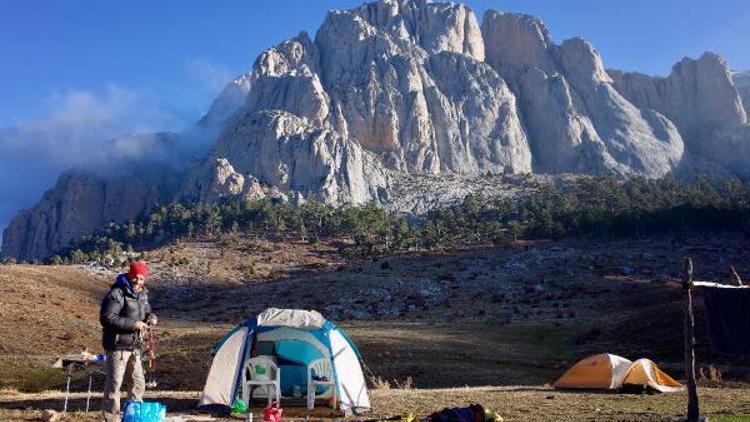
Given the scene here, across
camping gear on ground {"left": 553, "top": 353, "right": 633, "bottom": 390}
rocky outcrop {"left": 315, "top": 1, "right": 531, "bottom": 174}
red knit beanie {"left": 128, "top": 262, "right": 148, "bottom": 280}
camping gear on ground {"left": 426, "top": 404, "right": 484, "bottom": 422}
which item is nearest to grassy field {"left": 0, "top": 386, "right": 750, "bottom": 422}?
camping gear on ground {"left": 553, "top": 353, "right": 633, "bottom": 390}

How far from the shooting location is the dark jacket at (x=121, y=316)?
11.1m

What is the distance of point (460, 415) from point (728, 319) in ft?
22.9

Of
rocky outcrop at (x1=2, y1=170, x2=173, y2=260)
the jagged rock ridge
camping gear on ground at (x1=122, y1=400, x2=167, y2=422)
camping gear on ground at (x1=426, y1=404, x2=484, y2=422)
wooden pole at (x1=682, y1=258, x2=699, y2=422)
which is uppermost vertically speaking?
the jagged rock ridge

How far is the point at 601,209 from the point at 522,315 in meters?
50.8

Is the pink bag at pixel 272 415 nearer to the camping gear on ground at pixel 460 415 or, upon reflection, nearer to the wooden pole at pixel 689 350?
the camping gear on ground at pixel 460 415

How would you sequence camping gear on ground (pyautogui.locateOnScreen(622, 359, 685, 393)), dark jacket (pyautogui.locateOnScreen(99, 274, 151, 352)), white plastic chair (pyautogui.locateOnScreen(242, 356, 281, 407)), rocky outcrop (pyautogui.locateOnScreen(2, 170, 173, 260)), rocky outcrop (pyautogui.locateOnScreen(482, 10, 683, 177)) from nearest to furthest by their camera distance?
1. dark jacket (pyautogui.locateOnScreen(99, 274, 151, 352))
2. white plastic chair (pyautogui.locateOnScreen(242, 356, 281, 407))
3. camping gear on ground (pyautogui.locateOnScreen(622, 359, 685, 393))
4. rocky outcrop (pyautogui.locateOnScreen(2, 170, 173, 260))
5. rocky outcrop (pyautogui.locateOnScreen(482, 10, 683, 177))

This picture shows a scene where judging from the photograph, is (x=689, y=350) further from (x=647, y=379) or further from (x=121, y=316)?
(x=121, y=316)

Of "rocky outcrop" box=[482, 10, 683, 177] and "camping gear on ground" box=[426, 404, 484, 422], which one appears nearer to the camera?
"camping gear on ground" box=[426, 404, 484, 422]

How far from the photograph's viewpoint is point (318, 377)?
17.0 meters

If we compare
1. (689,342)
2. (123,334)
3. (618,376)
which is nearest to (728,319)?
(689,342)

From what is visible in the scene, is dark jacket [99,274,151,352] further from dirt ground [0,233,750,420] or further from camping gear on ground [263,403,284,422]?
dirt ground [0,233,750,420]

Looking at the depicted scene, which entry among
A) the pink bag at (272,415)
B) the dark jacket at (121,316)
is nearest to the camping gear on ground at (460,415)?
the pink bag at (272,415)

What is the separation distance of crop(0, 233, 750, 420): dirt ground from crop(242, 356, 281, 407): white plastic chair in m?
0.90

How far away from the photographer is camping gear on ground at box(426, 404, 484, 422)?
12.4 m
